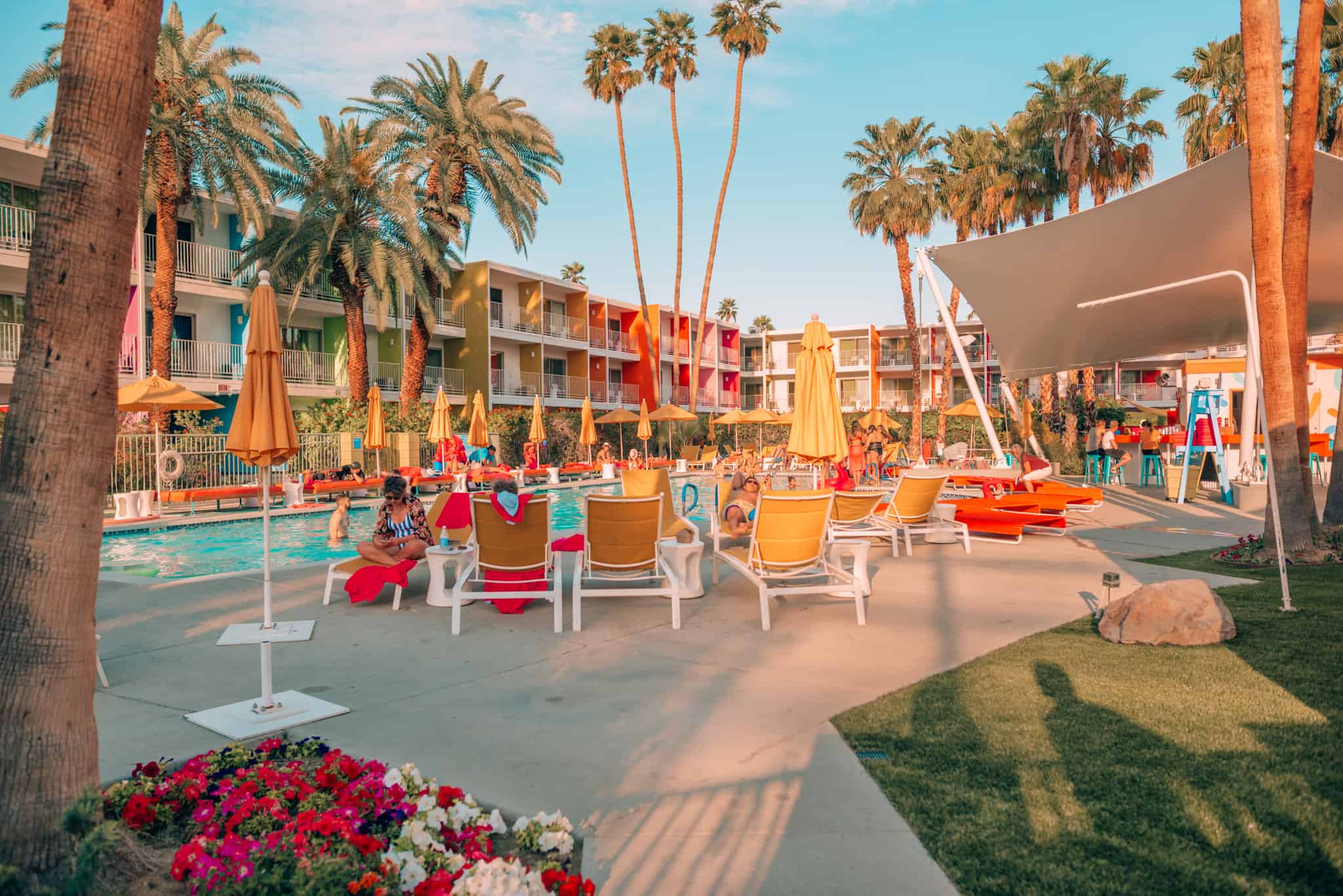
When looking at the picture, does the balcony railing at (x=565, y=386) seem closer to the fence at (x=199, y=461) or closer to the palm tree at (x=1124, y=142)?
the fence at (x=199, y=461)

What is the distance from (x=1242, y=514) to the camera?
1320 cm

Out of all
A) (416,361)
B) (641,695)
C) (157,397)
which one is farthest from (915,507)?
(416,361)

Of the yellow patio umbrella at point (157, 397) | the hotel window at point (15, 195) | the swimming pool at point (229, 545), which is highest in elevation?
the hotel window at point (15, 195)

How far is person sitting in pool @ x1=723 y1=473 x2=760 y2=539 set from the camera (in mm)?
9180

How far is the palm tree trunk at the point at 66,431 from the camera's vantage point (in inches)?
86.6

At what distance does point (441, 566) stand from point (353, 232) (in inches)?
697

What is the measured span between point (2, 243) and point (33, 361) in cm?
2143

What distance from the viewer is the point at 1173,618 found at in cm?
518

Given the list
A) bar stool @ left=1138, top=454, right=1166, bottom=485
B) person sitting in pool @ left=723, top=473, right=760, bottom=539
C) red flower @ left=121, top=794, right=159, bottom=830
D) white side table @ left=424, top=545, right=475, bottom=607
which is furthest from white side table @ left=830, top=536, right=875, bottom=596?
bar stool @ left=1138, top=454, right=1166, bottom=485

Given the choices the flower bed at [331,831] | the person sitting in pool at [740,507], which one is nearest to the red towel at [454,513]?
the person sitting in pool at [740,507]

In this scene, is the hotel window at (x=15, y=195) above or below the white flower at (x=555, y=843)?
above

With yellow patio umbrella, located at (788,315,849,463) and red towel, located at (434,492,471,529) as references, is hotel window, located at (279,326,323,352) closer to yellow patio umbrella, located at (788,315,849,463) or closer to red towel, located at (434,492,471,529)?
red towel, located at (434,492,471,529)

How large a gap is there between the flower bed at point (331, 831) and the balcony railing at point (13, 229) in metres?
20.8

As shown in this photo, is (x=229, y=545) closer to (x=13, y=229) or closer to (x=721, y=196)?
(x=13, y=229)
